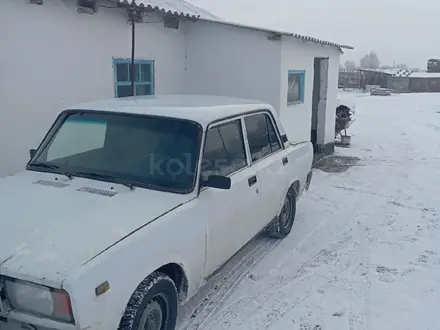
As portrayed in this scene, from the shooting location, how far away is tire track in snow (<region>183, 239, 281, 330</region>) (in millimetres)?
3893

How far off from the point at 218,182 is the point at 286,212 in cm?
250

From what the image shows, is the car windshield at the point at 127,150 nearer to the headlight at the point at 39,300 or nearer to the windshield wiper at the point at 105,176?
the windshield wiper at the point at 105,176

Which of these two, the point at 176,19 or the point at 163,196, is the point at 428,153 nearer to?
the point at 176,19

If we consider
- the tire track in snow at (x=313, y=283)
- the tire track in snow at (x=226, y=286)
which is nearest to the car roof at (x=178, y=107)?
the tire track in snow at (x=226, y=286)

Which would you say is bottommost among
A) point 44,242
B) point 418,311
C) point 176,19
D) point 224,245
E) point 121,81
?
point 418,311

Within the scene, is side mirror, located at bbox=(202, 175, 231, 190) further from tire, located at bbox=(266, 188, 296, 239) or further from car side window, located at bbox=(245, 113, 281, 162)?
tire, located at bbox=(266, 188, 296, 239)

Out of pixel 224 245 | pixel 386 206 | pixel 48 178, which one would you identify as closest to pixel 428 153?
pixel 386 206

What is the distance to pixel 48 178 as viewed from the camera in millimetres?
3688

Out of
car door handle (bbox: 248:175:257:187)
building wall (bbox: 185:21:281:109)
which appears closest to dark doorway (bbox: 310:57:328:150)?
building wall (bbox: 185:21:281:109)

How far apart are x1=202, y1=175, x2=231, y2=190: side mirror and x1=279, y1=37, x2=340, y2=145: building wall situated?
573 centimetres

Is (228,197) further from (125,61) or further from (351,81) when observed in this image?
(351,81)

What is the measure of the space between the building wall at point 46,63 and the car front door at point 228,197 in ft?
10.7

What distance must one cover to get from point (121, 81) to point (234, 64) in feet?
8.36

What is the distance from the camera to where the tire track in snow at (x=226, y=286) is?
3.89 m
